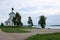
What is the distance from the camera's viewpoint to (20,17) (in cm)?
9731

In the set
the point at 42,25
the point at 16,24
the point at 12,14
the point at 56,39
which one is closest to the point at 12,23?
the point at 16,24

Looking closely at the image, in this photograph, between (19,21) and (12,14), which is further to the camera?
(19,21)

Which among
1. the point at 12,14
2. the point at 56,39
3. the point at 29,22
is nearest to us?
the point at 56,39

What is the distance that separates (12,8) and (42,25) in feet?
71.5

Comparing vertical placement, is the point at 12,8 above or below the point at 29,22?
above

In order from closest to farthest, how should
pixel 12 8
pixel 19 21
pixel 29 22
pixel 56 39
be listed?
pixel 56 39
pixel 12 8
pixel 19 21
pixel 29 22

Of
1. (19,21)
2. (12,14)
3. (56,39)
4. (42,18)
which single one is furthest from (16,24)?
(56,39)

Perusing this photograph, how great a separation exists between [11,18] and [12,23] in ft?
14.7

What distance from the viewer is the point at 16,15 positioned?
314 feet

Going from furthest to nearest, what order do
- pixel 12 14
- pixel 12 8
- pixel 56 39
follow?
1. pixel 12 14
2. pixel 12 8
3. pixel 56 39

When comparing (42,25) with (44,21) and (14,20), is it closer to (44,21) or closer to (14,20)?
(44,21)

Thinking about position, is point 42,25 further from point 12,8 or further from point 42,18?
point 12,8

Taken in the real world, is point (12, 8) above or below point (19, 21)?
above

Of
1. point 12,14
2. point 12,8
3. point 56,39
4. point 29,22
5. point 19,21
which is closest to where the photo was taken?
point 56,39
